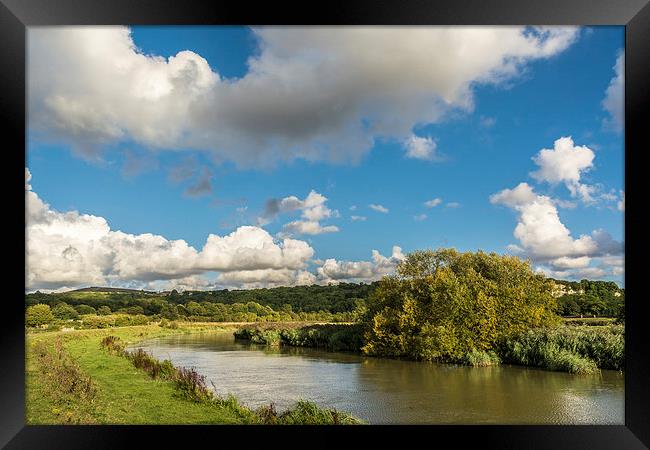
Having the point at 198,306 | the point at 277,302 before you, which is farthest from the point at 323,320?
the point at 198,306

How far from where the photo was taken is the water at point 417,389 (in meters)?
6.00

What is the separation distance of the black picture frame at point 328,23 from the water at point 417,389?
102 inches

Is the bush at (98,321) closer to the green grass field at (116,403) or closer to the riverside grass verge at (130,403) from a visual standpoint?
the riverside grass verge at (130,403)

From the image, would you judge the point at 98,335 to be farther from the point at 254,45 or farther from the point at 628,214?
the point at 628,214

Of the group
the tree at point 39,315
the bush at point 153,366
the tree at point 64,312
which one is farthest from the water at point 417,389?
the tree at point 39,315

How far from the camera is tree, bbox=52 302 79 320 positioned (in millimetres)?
10396

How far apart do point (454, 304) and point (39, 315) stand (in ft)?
28.4

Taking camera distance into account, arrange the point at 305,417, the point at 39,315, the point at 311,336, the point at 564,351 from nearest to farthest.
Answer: the point at 305,417 → the point at 564,351 → the point at 39,315 → the point at 311,336

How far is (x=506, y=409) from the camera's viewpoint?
6188 millimetres

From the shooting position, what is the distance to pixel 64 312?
10.6 meters

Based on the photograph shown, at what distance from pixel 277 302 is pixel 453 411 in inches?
350

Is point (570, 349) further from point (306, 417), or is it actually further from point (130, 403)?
point (130, 403)

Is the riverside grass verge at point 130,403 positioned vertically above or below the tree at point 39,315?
below

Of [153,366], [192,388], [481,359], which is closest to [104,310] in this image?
[153,366]
